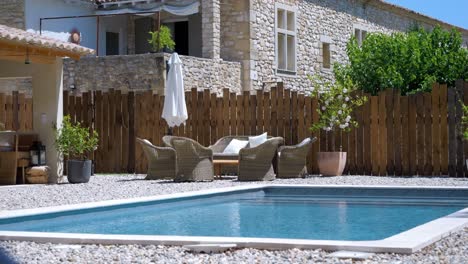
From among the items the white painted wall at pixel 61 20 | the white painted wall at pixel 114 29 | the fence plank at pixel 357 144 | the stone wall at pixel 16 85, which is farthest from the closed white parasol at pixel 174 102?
the white painted wall at pixel 114 29

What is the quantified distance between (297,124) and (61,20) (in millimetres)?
8124

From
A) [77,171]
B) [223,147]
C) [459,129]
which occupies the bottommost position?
[77,171]

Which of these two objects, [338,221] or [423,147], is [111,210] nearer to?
[338,221]

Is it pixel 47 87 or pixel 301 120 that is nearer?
pixel 47 87

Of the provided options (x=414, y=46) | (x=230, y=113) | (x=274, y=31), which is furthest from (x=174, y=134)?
(x=414, y=46)

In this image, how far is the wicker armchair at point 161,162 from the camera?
14.4m

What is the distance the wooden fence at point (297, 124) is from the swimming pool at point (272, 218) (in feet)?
11.4

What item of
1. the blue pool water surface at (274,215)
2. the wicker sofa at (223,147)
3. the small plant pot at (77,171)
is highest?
the wicker sofa at (223,147)

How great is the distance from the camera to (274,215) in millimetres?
9320

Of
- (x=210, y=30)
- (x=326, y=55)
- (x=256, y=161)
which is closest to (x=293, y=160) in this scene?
(x=256, y=161)

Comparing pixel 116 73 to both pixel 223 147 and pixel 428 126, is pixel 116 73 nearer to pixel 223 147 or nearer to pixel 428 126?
pixel 223 147

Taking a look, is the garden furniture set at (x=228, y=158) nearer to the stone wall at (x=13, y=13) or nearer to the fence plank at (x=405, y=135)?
the fence plank at (x=405, y=135)

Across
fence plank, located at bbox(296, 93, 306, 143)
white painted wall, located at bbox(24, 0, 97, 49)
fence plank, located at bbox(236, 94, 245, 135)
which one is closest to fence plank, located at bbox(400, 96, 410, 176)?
fence plank, located at bbox(296, 93, 306, 143)

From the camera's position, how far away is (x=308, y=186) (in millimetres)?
11812
